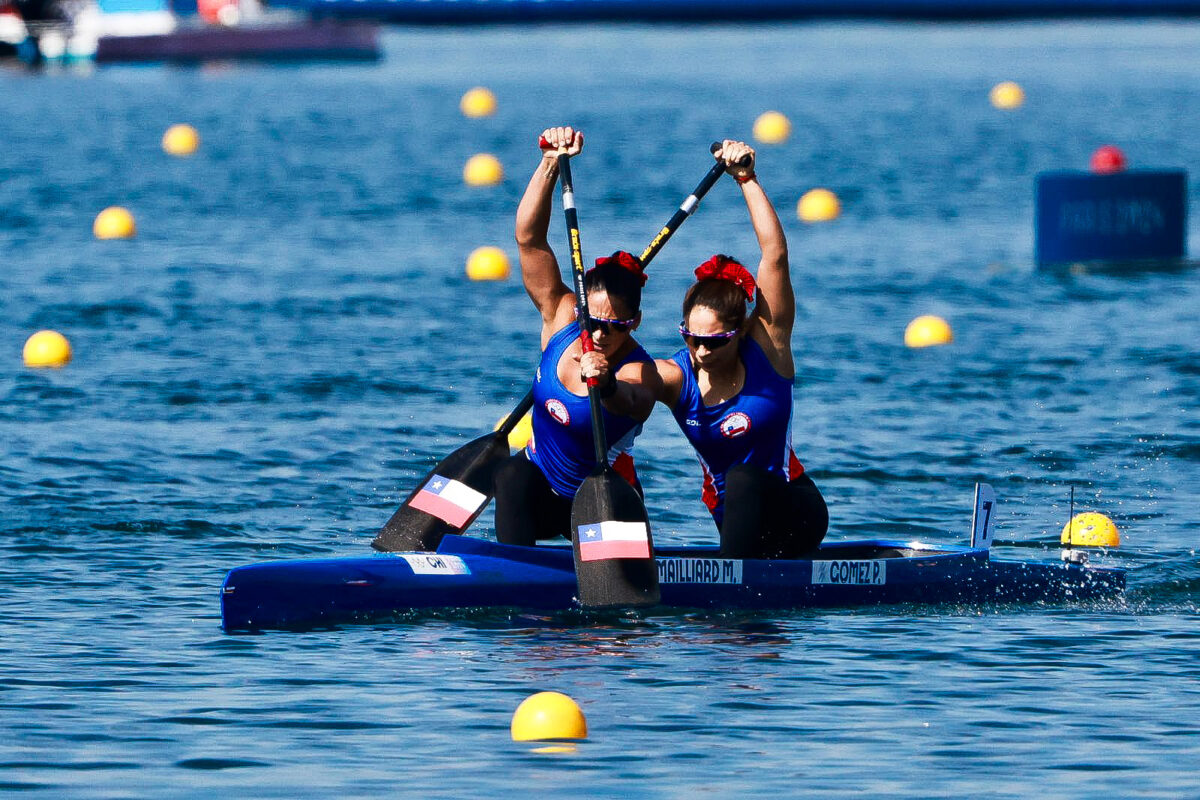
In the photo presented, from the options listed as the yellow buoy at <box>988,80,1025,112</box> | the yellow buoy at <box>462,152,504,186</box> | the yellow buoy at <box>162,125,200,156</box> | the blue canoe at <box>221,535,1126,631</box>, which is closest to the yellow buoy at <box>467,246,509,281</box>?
the yellow buoy at <box>462,152,504,186</box>

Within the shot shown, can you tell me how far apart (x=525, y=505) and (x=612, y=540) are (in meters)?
0.50

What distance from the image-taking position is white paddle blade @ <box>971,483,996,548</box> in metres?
8.73

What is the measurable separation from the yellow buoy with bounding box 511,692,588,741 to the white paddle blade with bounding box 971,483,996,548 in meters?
2.56

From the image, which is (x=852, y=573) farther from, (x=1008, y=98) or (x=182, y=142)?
(x=1008, y=98)

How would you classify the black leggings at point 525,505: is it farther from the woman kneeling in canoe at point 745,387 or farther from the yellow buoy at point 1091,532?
the yellow buoy at point 1091,532

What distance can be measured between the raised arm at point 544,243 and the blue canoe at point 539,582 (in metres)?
0.87

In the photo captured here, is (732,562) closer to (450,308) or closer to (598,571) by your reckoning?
(598,571)

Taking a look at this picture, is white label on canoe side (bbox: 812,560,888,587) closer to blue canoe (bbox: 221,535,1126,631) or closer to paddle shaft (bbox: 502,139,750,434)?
blue canoe (bbox: 221,535,1126,631)

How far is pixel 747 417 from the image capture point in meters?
8.05

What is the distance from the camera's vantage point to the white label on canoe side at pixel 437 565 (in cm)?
815

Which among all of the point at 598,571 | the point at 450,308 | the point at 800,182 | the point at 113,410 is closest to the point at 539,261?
the point at 598,571

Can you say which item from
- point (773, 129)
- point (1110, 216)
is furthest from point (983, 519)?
point (773, 129)

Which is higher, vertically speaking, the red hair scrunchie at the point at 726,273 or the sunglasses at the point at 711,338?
the red hair scrunchie at the point at 726,273

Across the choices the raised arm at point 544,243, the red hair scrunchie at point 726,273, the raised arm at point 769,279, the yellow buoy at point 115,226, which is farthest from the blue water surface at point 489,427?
the red hair scrunchie at point 726,273
